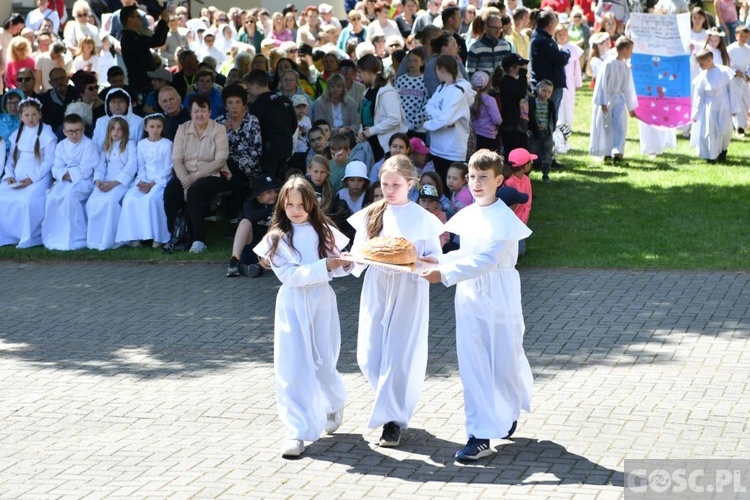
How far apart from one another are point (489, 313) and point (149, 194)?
7.71m

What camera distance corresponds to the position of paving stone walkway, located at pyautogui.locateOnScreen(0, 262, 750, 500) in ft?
22.6

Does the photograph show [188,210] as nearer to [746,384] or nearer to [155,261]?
[155,261]

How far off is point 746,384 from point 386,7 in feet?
47.8

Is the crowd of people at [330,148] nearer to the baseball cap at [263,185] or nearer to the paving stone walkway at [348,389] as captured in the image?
the baseball cap at [263,185]

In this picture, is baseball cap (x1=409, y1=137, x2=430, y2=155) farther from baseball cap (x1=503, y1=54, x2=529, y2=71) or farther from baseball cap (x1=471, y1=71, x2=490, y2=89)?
baseball cap (x1=503, y1=54, x2=529, y2=71)

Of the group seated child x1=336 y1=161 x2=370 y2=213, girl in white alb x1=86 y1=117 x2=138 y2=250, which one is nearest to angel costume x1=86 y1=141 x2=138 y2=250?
girl in white alb x1=86 y1=117 x2=138 y2=250

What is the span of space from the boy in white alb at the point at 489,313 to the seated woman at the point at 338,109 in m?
8.29

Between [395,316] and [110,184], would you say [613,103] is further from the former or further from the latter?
[395,316]

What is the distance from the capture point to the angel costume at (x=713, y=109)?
19.0m

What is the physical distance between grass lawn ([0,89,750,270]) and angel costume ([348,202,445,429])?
211 inches

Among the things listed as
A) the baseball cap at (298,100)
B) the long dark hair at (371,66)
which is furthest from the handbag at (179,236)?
the long dark hair at (371,66)

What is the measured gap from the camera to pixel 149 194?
14.2 meters

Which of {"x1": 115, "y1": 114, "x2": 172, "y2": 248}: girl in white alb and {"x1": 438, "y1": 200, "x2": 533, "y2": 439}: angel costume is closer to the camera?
{"x1": 438, "y1": 200, "x2": 533, "y2": 439}: angel costume

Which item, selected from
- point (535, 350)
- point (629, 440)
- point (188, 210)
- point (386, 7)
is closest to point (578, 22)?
point (386, 7)
